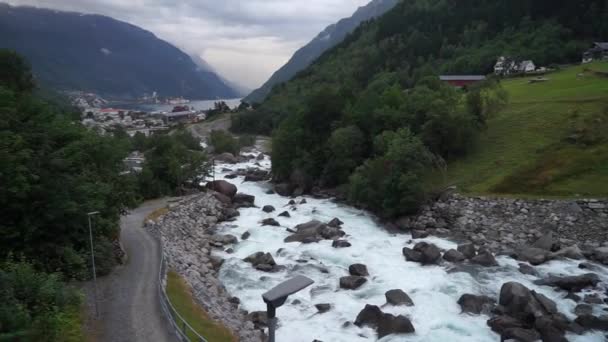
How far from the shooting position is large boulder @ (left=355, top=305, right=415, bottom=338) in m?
20.9

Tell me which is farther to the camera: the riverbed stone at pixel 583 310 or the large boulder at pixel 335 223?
the large boulder at pixel 335 223

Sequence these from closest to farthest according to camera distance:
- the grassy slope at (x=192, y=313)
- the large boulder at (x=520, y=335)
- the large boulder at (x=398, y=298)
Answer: the grassy slope at (x=192, y=313) < the large boulder at (x=520, y=335) < the large boulder at (x=398, y=298)

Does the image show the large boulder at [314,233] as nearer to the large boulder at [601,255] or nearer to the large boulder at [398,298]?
the large boulder at [398,298]

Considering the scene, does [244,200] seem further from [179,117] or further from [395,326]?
[179,117]

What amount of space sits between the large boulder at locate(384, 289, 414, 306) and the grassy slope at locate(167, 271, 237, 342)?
9.68 m

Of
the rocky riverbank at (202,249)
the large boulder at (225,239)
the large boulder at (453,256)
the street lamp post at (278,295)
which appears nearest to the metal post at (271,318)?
the street lamp post at (278,295)

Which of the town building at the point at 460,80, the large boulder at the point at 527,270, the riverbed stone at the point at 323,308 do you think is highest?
the town building at the point at 460,80

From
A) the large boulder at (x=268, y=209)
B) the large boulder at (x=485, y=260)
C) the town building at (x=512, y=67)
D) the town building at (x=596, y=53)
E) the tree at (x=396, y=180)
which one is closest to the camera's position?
the large boulder at (x=485, y=260)

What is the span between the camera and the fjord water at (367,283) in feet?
70.0

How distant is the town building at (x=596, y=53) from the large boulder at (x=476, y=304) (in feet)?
234

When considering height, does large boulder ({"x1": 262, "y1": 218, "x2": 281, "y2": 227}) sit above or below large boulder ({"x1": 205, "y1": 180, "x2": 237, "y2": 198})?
below

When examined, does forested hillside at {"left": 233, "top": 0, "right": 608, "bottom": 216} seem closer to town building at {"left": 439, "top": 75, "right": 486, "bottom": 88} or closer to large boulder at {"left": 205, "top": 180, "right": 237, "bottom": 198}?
town building at {"left": 439, "top": 75, "right": 486, "bottom": 88}

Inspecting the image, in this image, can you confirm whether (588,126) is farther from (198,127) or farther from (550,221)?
(198,127)

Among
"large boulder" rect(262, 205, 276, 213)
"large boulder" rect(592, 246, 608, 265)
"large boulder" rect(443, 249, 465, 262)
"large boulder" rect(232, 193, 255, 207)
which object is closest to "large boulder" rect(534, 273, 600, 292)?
"large boulder" rect(592, 246, 608, 265)
